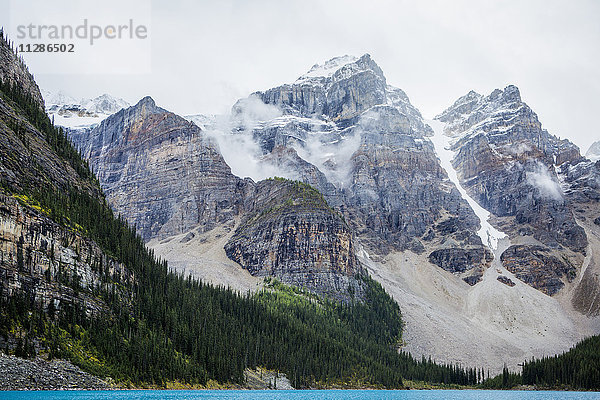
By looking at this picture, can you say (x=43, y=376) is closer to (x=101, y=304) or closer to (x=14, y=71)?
(x=101, y=304)

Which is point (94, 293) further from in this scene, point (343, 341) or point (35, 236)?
point (343, 341)

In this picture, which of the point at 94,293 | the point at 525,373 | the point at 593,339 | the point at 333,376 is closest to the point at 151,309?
the point at 94,293

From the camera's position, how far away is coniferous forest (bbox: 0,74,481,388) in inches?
3821

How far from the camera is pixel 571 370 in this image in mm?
166500

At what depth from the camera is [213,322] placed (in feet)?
485

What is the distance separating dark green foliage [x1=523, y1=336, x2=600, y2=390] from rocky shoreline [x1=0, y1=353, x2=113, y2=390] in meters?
127

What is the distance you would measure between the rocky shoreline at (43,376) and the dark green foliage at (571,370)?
127 metres

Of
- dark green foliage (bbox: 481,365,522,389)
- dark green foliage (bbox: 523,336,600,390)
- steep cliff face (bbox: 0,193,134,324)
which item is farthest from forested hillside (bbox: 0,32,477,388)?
dark green foliage (bbox: 523,336,600,390)

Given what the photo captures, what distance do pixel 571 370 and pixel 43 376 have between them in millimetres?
139416

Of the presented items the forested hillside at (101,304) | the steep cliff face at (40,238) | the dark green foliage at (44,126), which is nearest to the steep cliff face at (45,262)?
the steep cliff face at (40,238)

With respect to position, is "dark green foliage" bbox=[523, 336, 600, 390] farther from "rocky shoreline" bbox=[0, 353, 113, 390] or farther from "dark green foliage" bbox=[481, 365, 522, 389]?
"rocky shoreline" bbox=[0, 353, 113, 390]

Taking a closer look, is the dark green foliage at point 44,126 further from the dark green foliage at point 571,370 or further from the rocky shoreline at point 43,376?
the dark green foliage at point 571,370

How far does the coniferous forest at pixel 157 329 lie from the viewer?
318 feet

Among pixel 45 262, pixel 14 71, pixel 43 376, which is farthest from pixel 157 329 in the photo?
pixel 14 71
